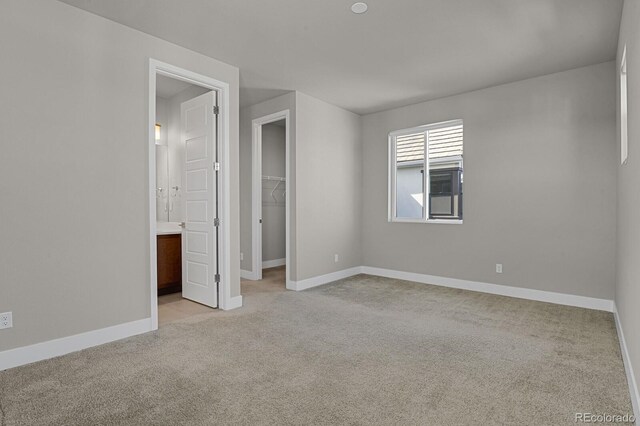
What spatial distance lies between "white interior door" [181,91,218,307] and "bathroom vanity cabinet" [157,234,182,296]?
0.32 metres

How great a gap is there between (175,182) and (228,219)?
1.88 metres

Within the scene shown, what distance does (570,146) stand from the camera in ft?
13.1

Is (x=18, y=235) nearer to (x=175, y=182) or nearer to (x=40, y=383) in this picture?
(x=40, y=383)

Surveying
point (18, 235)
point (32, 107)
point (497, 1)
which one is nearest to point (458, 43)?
point (497, 1)

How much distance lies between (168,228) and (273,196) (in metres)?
2.50

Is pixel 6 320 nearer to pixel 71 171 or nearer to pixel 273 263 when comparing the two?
pixel 71 171

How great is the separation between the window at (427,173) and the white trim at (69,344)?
3.90 m

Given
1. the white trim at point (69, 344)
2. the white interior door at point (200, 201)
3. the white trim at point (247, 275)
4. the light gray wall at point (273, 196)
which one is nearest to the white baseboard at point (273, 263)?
the light gray wall at point (273, 196)

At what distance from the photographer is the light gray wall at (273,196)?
668 centimetres

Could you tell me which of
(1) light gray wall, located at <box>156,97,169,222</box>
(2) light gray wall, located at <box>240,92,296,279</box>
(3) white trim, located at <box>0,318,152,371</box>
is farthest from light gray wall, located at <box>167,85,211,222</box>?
(3) white trim, located at <box>0,318,152,371</box>

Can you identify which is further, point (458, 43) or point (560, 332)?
point (458, 43)

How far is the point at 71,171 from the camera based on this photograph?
2.73 metres

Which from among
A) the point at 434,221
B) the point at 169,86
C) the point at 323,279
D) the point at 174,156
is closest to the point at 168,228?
the point at 174,156

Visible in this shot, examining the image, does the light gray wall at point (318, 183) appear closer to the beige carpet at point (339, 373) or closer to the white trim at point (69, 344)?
the beige carpet at point (339, 373)
